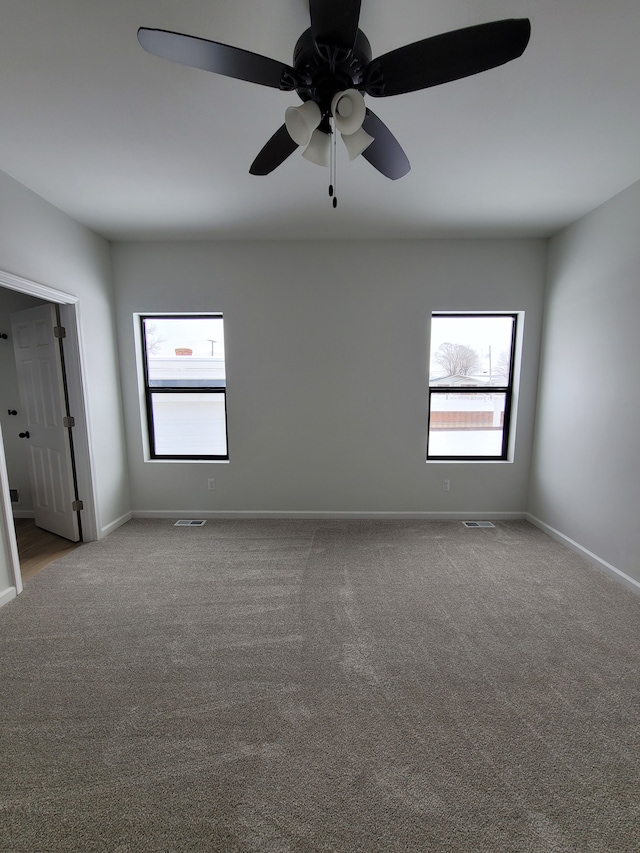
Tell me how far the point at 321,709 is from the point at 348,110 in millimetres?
2367

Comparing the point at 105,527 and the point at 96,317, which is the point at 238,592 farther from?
the point at 96,317

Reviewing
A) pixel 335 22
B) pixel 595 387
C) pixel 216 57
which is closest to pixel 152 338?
pixel 216 57

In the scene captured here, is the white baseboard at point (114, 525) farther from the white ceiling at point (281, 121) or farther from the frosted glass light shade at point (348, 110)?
the frosted glass light shade at point (348, 110)

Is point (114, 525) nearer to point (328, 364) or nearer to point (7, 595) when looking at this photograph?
point (7, 595)

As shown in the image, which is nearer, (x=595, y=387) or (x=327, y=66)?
(x=327, y=66)

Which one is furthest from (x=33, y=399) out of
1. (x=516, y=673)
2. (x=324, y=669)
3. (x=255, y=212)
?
(x=516, y=673)

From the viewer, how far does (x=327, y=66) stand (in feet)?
3.76

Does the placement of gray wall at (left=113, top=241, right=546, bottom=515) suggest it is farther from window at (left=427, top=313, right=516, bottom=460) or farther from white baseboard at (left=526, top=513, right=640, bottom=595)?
white baseboard at (left=526, top=513, right=640, bottom=595)

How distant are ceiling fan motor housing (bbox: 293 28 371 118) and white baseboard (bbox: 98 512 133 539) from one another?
141 inches

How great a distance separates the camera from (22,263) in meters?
2.38

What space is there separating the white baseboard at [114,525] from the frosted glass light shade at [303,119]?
11.3ft

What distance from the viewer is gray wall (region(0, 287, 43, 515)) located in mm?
3430

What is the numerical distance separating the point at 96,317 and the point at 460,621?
3.82 meters

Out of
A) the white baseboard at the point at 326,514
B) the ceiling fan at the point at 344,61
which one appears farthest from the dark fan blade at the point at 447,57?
the white baseboard at the point at 326,514
